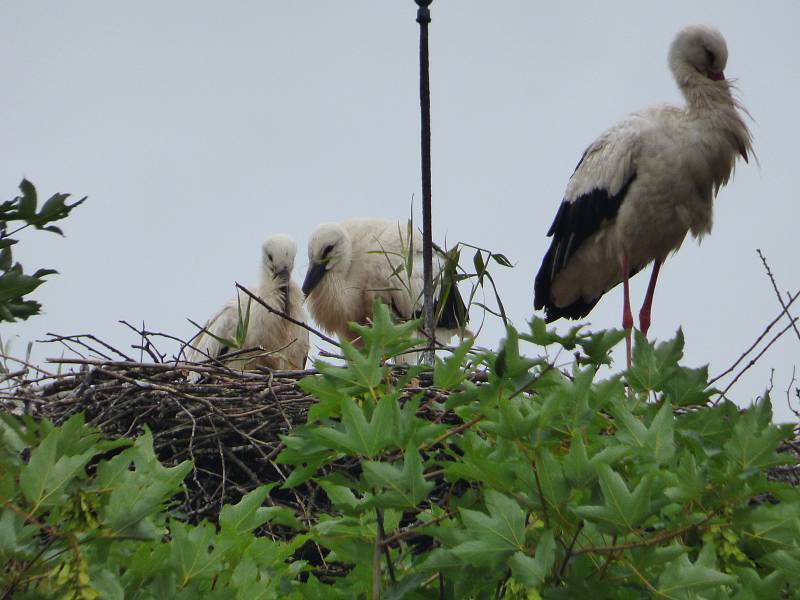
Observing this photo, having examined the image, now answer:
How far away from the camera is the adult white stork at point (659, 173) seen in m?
6.16

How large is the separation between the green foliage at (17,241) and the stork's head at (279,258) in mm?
4469

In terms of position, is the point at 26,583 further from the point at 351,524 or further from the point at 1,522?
the point at 351,524

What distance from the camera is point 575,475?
66.9 inches

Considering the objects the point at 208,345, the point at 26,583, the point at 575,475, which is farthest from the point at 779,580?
the point at 208,345

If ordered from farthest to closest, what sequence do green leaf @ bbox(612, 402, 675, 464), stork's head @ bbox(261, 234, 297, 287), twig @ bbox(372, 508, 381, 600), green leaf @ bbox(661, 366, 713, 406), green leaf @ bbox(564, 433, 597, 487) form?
stork's head @ bbox(261, 234, 297, 287)
green leaf @ bbox(661, 366, 713, 406)
green leaf @ bbox(612, 402, 675, 464)
twig @ bbox(372, 508, 381, 600)
green leaf @ bbox(564, 433, 597, 487)

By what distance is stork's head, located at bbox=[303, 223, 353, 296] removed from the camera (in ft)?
21.9

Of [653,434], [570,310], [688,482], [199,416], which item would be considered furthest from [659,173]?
[688,482]

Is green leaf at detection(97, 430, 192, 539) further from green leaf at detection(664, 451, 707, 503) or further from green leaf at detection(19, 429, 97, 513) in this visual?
green leaf at detection(664, 451, 707, 503)

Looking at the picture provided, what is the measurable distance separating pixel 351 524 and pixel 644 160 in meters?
4.54

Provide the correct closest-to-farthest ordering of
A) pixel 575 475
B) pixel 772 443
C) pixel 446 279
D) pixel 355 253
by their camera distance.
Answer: pixel 575 475
pixel 772 443
pixel 446 279
pixel 355 253

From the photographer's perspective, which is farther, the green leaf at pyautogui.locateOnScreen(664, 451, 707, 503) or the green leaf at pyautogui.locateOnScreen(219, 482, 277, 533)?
the green leaf at pyautogui.locateOnScreen(219, 482, 277, 533)

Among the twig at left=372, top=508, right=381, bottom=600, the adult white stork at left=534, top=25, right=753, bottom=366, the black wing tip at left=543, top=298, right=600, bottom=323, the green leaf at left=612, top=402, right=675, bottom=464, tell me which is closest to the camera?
the twig at left=372, top=508, right=381, bottom=600

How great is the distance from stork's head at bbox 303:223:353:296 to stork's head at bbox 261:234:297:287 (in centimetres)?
19

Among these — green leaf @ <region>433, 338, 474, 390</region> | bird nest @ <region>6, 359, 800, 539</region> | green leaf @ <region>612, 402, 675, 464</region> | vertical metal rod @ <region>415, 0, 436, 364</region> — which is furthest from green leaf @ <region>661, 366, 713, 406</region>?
bird nest @ <region>6, 359, 800, 539</region>
